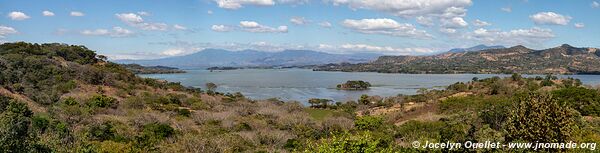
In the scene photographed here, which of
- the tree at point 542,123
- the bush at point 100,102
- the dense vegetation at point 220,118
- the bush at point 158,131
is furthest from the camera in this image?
the bush at point 100,102

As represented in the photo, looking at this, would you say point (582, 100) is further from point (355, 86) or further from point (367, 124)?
point (355, 86)

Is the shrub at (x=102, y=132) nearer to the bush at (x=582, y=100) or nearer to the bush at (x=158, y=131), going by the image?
the bush at (x=158, y=131)

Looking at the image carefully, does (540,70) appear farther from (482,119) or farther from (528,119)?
(528,119)

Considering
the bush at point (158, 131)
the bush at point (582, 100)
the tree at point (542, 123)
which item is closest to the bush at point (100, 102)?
the bush at point (158, 131)

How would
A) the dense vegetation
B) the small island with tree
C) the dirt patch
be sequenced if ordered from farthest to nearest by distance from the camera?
the small island with tree, the dirt patch, the dense vegetation

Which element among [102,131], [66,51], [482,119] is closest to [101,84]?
[66,51]

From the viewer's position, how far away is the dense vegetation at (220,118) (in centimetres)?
1853

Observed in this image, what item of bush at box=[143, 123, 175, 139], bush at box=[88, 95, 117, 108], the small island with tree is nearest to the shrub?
bush at box=[143, 123, 175, 139]

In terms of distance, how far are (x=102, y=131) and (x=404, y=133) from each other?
22010 millimetres

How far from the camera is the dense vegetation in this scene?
1853 cm

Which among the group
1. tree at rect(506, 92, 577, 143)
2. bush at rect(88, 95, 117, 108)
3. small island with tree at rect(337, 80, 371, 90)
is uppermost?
tree at rect(506, 92, 577, 143)

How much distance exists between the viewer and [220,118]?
148ft

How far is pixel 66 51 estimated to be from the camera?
79.2 metres

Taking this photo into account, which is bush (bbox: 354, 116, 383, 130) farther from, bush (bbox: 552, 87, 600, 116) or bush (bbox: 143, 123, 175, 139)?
bush (bbox: 552, 87, 600, 116)
